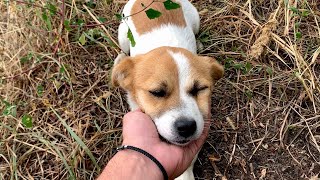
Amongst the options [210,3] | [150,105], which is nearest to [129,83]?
[150,105]

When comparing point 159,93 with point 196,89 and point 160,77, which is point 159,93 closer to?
point 160,77

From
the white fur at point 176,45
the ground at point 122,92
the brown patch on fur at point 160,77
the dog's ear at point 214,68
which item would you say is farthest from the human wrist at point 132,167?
the dog's ear at point 214,68

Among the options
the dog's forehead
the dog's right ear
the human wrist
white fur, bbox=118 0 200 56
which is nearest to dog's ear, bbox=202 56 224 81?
the dog's forehead

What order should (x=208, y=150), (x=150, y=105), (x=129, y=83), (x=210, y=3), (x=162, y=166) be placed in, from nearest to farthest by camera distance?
(x=162, y=166), (x=150, y=105), (x=129, y=83), (x=208, y=150), (x=210, y=3)

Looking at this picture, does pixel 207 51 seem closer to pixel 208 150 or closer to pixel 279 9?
pixel 279 9

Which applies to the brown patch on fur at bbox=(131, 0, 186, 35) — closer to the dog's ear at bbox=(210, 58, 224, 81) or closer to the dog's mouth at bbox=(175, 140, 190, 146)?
the dog's ear at bbox=(210, 58, 224, 81)

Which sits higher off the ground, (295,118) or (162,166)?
(162,166)

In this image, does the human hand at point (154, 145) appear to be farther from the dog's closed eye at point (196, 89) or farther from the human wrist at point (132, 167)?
the dog's closed eye at point (196, 89)
